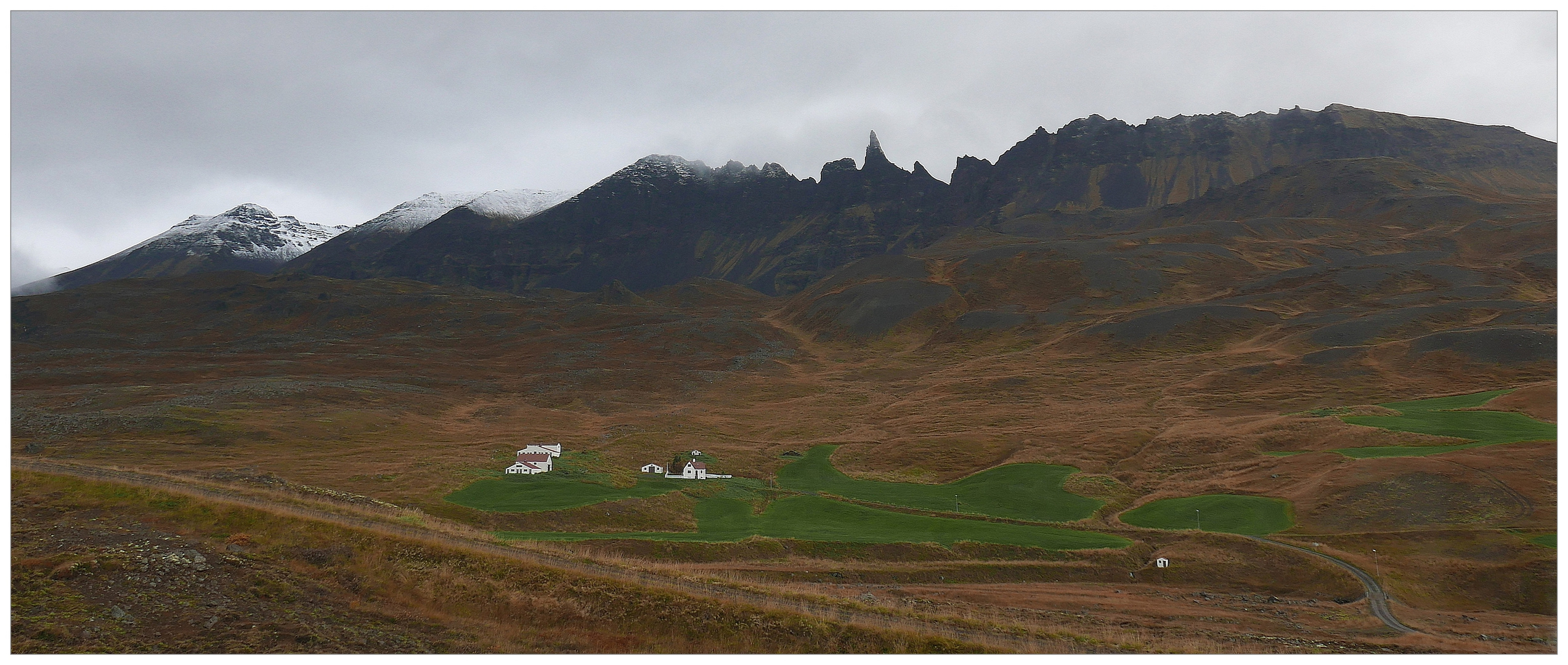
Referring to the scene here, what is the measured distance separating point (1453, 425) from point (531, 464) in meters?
72.7

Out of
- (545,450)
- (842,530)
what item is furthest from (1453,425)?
(545,450)

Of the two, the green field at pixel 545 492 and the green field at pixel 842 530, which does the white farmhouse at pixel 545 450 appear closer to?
the green field at pixel 545 492

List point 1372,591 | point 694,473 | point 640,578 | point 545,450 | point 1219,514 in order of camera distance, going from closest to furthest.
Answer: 1. point 640,578
2. point 1372,591
3. point 1219,514
4. point 694,473
5. point 545,450


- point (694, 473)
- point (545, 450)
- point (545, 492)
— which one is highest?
point (545, 450)

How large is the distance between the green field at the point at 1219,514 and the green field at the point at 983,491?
3735mm

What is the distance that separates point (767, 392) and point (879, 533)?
7685cm

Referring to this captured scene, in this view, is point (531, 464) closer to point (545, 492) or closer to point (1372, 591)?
point (545, 492)

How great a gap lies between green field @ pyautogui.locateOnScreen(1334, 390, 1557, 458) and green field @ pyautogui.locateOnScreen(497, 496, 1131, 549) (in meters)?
28.0

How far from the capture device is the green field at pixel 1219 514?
44.6 m

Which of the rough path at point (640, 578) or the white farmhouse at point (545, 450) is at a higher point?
the rough path at point (640, 578)

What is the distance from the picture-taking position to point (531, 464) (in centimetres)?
5619

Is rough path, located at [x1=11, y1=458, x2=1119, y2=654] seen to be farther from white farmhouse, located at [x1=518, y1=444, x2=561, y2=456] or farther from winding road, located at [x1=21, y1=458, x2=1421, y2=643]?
white farmhouse, located at [x1=518, y1=444, x2=561, y2=456]

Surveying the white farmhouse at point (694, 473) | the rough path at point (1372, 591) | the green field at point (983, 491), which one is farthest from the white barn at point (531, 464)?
the rough path at point (1372, 591)

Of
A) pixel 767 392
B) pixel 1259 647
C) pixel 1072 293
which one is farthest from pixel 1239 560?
pixel 1072 293
